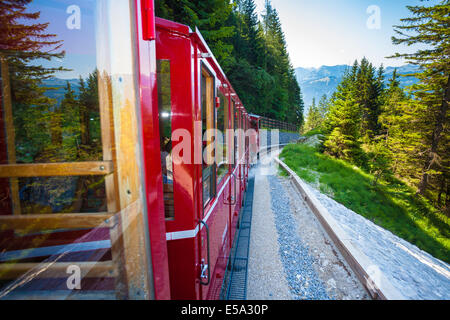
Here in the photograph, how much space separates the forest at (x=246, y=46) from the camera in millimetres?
11625

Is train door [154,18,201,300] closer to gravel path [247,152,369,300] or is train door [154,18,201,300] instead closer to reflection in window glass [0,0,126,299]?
reflection in window glass [0,0,126,299]

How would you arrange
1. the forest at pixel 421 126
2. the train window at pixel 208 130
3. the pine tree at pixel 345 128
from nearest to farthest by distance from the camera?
the train window at pixel 208 130
the forest at pixel 421 126
the pine tree at pixel 345 128

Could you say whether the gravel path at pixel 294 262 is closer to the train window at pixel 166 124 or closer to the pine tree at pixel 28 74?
the train window at pixel 166 124

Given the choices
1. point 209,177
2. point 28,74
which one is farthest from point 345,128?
point 28,74

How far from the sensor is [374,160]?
78.7ft

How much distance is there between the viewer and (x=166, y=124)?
2.15m

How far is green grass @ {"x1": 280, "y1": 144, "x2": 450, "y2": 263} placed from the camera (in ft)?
37.4

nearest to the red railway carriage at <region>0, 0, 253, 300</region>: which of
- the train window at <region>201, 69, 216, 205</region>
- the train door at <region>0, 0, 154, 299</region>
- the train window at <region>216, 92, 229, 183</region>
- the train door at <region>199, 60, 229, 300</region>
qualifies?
the train door at <region>0, 0, 154, 299</region>

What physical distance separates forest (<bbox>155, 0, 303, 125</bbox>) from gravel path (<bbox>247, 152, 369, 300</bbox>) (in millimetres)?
9865

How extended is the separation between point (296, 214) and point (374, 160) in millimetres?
22130

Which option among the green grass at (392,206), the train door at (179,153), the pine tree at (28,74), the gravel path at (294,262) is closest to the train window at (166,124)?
the train door at (179,153)

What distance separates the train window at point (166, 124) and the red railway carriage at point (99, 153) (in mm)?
13
